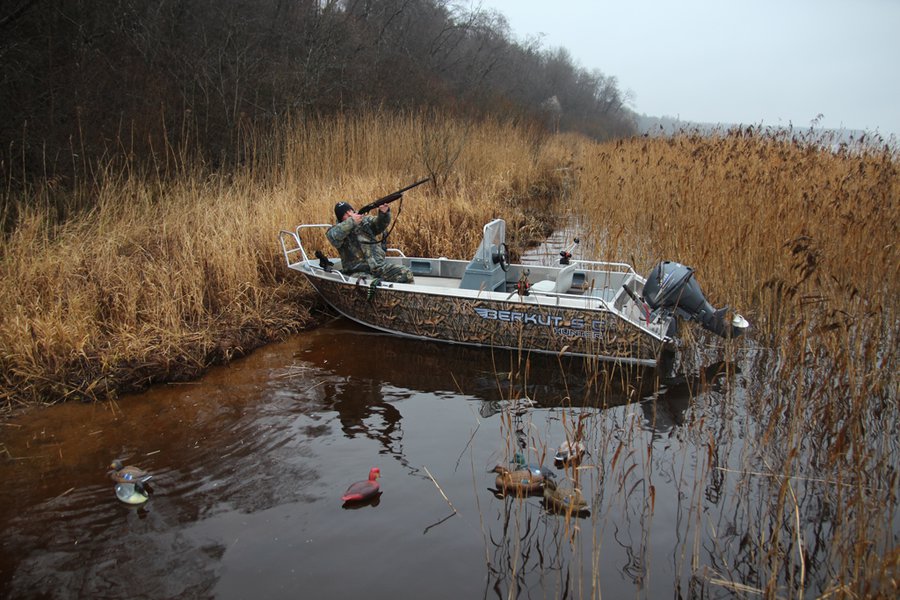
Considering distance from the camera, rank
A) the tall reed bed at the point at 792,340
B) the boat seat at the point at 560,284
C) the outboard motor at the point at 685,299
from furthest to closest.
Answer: the boat seat at the point at 560,284 → the outboard motor at the point at 685,299 → the tall reed bed at the point at 792,340

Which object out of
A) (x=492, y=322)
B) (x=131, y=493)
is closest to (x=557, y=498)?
(x=492, y=322)

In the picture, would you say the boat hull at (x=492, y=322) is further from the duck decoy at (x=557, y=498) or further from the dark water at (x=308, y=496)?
the duck decoy at (x=557, y=498)

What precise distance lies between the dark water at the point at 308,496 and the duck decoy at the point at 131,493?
0.06m

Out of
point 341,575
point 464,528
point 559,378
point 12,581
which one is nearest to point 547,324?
point 559,378

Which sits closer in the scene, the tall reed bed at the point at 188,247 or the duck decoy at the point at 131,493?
the duck decoy at the point at 131,493

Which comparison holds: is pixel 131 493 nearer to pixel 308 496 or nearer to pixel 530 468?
pixel 308 496

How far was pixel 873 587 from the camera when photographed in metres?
2.81

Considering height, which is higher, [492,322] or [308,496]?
[492,322]

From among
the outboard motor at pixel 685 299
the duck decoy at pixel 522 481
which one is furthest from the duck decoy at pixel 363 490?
the outboard motor at pixel 685 299

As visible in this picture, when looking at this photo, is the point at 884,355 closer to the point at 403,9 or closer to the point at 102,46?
the point at 102,46

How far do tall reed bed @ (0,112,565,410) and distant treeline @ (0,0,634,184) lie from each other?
56 cm

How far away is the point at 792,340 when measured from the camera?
396 cm

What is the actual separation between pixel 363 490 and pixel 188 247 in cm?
435

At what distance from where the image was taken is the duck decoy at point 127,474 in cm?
424
